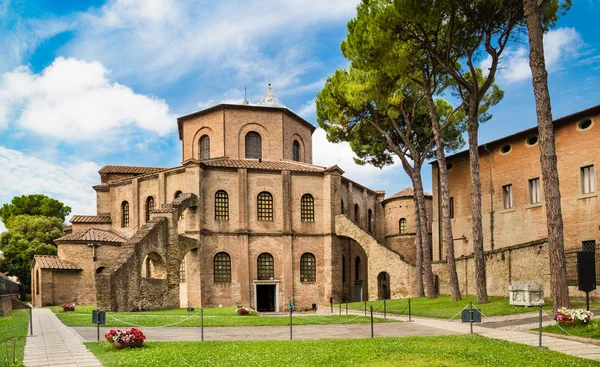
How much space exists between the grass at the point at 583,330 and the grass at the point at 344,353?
79.3 inches

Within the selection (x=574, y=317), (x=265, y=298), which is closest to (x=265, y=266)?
(x=265, y=298)

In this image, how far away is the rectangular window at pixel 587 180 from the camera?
976 inches

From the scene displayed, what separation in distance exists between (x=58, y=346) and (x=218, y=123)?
2568 cm

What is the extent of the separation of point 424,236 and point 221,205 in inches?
485

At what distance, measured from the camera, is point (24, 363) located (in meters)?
10.7

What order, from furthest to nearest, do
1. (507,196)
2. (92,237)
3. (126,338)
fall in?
(92,237) < (507,196) < (126,338)

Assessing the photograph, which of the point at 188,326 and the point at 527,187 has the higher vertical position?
the point at 527,187

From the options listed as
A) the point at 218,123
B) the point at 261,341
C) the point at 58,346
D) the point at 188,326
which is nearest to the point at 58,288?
the point at 218,123

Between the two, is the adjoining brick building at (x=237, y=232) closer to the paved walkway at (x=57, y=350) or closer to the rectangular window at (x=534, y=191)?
the rectangular window at (x=534, y=191)

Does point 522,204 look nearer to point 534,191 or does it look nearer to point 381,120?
point 534,191

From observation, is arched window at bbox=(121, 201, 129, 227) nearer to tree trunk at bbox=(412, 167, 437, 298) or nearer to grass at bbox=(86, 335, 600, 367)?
tree trunk at bbox=(412, 167, 437, 298)

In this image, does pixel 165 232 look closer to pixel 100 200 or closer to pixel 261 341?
pixel 100 200

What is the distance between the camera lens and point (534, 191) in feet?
91.3

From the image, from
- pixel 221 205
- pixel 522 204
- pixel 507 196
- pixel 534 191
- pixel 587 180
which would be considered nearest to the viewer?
pixel 587 180
